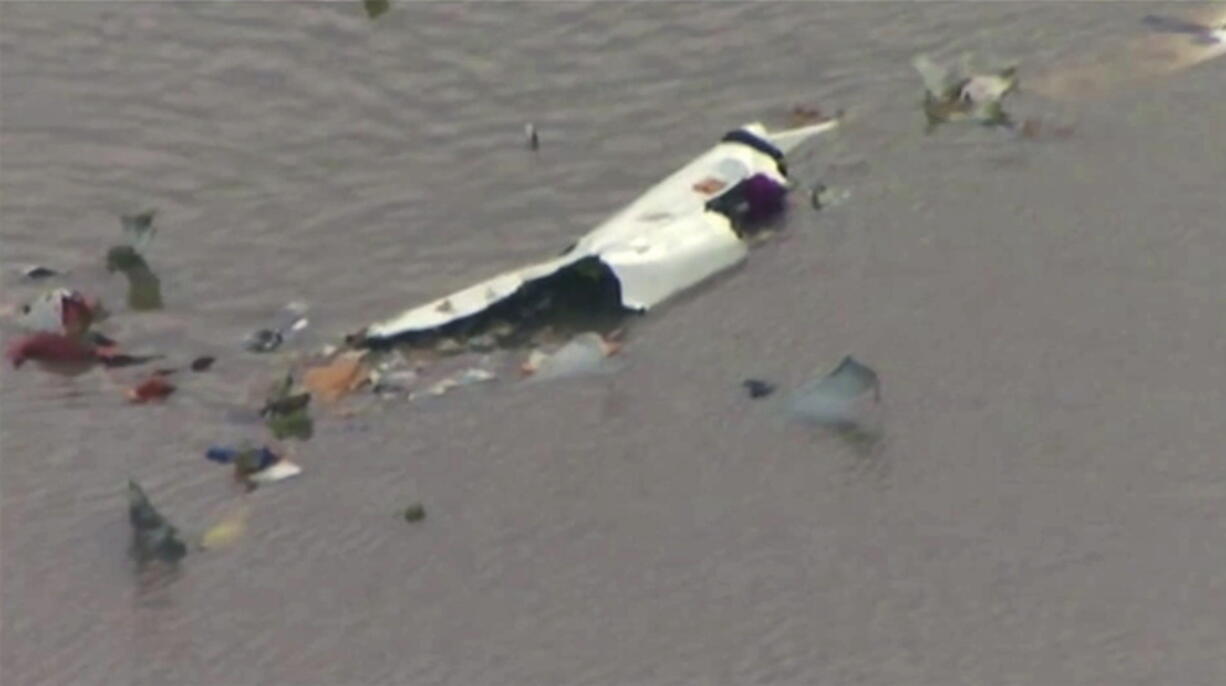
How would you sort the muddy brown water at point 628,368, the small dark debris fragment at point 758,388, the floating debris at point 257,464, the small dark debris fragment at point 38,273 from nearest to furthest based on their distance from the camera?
the muddy brown water at point 628,368 < the floating debris at point 257,464 < the small dark debris fragment at point 758,388 < the small dark debris fragment at point 38,273

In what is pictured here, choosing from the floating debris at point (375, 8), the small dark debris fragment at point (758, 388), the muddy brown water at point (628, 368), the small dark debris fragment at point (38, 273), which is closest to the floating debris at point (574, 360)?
the muddy brown water at point (628, 368)

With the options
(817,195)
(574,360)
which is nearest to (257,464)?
(574,360)

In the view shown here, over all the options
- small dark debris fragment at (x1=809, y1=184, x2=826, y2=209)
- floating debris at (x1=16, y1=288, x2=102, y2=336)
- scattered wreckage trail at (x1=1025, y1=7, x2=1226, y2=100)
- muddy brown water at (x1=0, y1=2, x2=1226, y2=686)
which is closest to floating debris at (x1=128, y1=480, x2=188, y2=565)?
muddy brown water at (x1=0, y1=2, x2=1226, y2=686)

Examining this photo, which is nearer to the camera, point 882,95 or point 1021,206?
point 1021,206

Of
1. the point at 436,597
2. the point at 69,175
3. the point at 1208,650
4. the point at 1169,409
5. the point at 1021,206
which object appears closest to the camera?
the point at 1208,650

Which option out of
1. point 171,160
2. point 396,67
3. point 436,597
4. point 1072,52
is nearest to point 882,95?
point 1072,52

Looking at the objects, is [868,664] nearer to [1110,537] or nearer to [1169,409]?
[1110,537]

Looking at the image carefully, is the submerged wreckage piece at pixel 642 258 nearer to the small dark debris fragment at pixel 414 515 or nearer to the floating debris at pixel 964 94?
the floating debris at pixel 964 94
